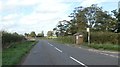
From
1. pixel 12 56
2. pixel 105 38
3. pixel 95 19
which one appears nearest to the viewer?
pixel 12 56

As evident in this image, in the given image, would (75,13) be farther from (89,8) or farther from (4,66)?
(4,66)

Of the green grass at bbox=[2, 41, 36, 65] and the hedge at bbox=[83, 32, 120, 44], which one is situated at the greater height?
the hedge at bbox=[83, 32, 120, 44]

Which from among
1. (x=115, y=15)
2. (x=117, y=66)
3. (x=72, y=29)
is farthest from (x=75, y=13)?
(x=117, y=66)

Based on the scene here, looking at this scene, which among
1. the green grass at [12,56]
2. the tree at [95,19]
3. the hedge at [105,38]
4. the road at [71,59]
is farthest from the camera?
the tree at [95,19]

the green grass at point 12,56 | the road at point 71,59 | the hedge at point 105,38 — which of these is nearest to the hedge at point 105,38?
the hedge at point 105,38

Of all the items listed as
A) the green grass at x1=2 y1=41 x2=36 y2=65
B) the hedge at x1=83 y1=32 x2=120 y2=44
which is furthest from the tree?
the green grass at x1=2 y1=41 x2=36 y2=65

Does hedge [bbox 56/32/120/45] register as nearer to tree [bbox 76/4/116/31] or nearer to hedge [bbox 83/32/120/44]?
hedge [bbox 83/32/120/44]

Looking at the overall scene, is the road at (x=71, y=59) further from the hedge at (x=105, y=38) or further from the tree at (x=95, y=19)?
the tree at (x=95, y=19)

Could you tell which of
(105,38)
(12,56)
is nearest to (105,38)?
(105,38)

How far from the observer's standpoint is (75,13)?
110812mm

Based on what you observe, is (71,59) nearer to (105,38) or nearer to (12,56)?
(12,56)

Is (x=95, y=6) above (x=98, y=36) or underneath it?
above

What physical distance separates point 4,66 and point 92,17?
293 feet

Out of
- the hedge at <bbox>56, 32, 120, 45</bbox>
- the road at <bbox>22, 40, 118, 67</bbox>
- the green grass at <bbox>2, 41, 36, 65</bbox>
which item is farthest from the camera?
the hedge at <bbox>56, 32, 120, 45</bbox>
